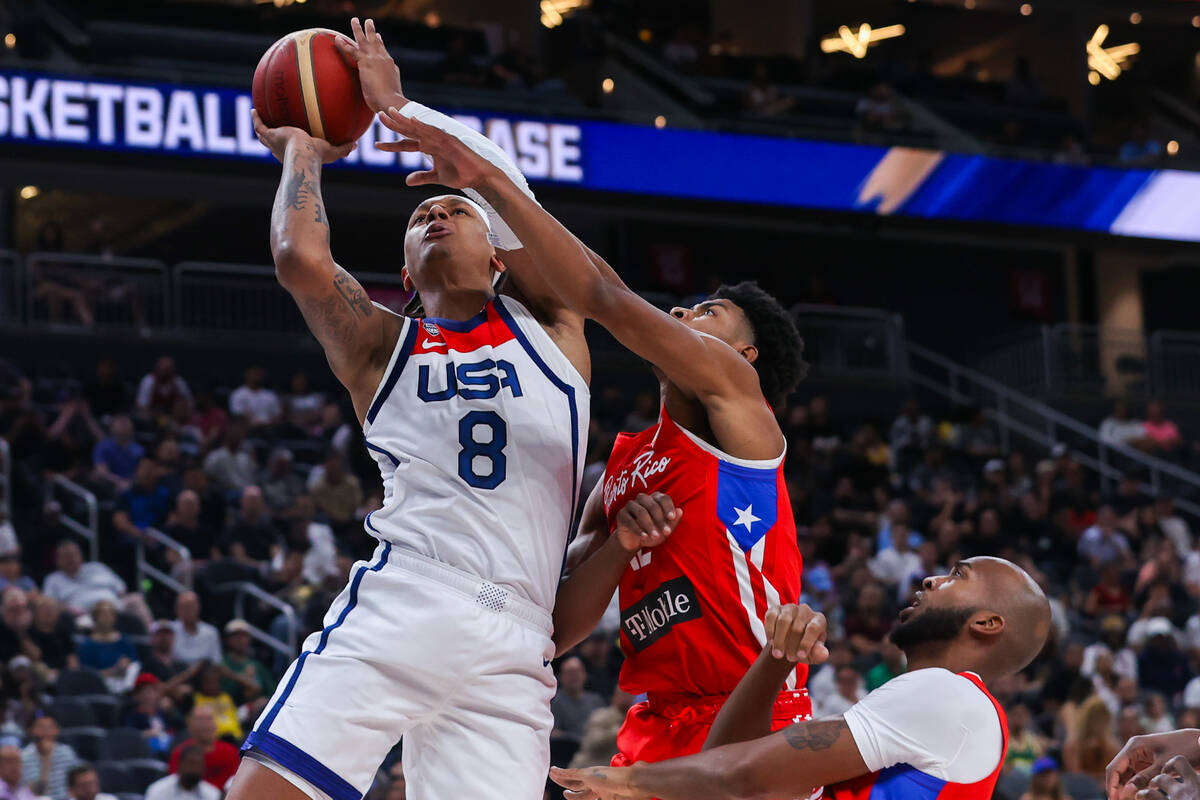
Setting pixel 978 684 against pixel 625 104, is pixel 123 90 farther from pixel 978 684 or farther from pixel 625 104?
pixel 978 684

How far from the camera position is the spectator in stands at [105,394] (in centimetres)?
1466

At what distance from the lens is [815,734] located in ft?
12.3

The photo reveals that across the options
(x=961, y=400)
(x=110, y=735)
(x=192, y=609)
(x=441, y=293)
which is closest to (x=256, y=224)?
(x=961, y=400)

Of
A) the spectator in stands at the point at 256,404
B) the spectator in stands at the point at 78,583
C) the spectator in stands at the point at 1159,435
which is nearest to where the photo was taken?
the spectator in stands at the point at 78,583

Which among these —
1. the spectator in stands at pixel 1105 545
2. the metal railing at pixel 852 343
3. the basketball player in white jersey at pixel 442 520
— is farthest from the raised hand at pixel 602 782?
the metal railing at pixel 852 343

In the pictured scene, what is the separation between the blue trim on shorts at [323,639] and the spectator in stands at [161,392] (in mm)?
11094

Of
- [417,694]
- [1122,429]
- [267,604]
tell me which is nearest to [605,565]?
[417,694]

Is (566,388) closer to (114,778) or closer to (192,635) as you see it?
(114,778)

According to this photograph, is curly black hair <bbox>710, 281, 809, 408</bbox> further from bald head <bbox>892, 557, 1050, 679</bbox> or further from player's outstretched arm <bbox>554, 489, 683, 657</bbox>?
bald head <bbox>892, 557, 1050, 679</bbox>

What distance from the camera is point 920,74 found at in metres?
23.6

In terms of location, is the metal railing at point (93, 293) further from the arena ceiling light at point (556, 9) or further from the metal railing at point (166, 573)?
the arena ceiling light at point (556, 9)

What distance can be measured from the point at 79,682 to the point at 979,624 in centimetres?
762

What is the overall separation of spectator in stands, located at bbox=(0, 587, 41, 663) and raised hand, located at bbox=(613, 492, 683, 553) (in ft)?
23.2

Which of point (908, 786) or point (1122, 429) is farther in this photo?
point (1122, 429)
